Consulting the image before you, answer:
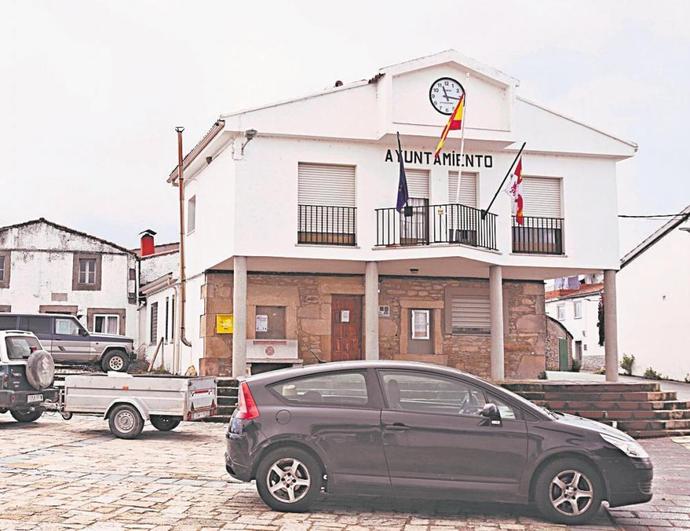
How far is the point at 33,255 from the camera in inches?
1375

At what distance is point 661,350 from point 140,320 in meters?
19.9

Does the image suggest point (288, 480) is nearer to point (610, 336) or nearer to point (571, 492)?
point (571, 492)

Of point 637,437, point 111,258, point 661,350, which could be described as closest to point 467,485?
point 637,437

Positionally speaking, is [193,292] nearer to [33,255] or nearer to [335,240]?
[335,240]

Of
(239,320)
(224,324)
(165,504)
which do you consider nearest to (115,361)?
(224,324)

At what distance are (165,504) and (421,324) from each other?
1475 cm

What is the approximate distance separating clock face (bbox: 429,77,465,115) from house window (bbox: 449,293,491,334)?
5149mm

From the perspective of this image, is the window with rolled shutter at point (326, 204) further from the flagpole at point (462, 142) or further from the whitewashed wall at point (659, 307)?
the whitewashed wall at point (659, 307)

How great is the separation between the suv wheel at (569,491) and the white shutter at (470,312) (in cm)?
1478

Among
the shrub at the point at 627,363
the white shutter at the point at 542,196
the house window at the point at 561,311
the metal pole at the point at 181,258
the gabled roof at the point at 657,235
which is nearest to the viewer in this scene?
the white shutter at the point at 542,196

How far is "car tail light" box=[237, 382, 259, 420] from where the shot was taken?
8602 mm

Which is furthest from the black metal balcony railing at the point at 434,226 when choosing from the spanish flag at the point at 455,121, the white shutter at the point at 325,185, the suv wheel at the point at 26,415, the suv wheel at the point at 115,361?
the suv wheel at the point at 115,361

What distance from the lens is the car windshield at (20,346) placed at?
15.9 meters

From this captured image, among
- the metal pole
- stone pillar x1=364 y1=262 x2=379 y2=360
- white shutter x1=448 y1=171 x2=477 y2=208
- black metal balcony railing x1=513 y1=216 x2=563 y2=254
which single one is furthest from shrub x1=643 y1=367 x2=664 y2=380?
the metal pole
